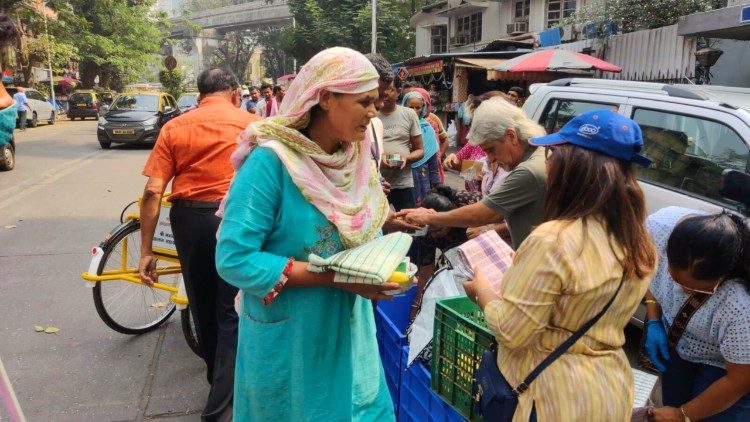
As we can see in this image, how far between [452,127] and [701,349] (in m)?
14.3

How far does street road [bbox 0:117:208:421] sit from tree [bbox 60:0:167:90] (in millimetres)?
27128

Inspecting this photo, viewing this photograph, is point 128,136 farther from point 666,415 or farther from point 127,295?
point 666,415

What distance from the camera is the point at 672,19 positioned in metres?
11.8

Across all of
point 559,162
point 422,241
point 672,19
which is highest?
point 672,19

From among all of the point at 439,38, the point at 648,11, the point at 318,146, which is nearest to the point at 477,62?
the point at 648,11

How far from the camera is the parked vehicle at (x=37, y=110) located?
75.4 feet

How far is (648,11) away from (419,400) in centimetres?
1245

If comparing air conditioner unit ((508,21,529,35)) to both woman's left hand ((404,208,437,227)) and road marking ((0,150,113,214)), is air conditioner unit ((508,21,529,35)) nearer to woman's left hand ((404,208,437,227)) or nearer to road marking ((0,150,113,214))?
road marking ((0,150,113,214))

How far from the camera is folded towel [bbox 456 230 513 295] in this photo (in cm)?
201

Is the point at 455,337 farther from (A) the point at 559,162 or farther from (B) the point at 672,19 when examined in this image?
(B) the point at 672,19

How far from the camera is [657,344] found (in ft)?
7.05

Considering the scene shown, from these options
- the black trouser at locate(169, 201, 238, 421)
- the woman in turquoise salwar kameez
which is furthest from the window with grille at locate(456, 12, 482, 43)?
the woman in turquoise salwar kameez

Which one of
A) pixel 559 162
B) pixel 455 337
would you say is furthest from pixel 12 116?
pixel 559 162

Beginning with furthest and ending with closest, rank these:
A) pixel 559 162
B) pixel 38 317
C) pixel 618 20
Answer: pixel 618 20
pixel 38 317
pixel 559 162
